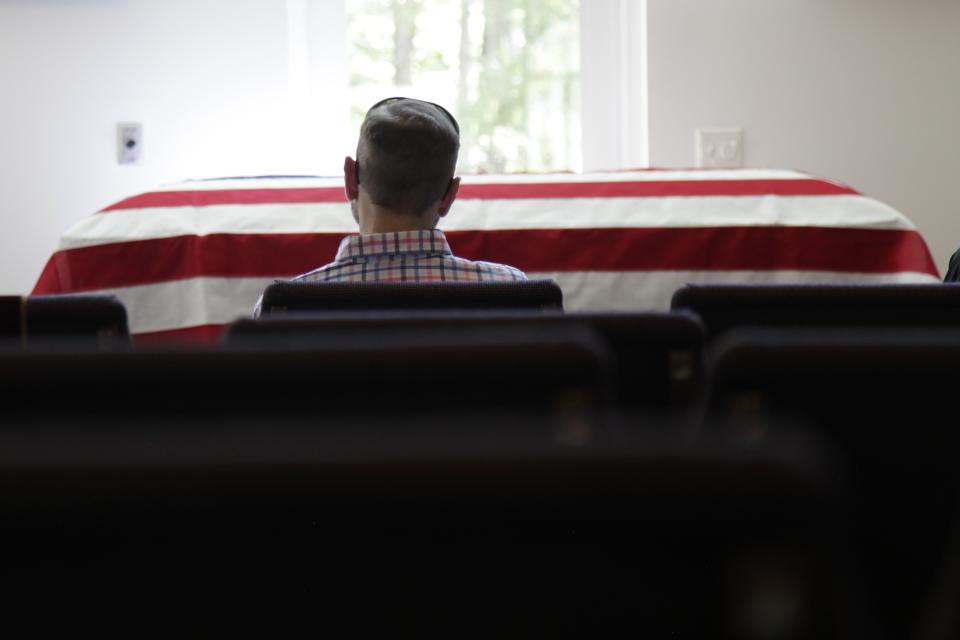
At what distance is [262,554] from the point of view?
1.17 feet

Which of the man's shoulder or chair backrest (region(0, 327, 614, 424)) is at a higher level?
Result: chair backrest (region(0, 327, 614, 424))

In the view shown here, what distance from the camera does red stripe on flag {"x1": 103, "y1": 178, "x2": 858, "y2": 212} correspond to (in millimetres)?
2158

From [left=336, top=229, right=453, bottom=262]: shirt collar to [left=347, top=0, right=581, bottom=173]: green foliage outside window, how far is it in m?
2.30

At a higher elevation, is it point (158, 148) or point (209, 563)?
point (158, 148)

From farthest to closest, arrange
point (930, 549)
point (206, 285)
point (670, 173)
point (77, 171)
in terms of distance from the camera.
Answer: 1. point (77, 171)
2. point (670, 173)
3. point (206, 285)
4. point (930, 549)

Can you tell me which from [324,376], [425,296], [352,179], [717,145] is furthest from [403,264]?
[717,145]

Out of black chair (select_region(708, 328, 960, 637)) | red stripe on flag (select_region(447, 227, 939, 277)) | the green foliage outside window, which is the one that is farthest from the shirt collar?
the green foliage outside window

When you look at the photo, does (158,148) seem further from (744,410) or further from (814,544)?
(814,544)

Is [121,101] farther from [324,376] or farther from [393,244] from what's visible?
[324,376]

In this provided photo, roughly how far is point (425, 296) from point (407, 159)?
26.1 inches

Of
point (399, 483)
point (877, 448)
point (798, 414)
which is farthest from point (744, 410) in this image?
point (399, 483)

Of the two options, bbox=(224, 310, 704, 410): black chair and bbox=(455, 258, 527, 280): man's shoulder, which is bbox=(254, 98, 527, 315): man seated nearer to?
bbox=(455, 258, 527, 280): man's shoulder

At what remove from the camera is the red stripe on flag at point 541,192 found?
2.16m

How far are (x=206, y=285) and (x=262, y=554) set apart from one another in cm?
178
